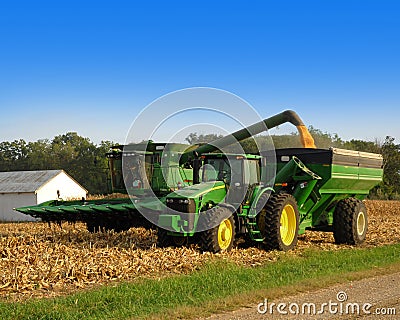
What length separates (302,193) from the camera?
14.2m

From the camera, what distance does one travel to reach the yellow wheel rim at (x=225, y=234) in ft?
39.7

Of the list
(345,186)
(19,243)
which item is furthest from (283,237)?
(19,243)

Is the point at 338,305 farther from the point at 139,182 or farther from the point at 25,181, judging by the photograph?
the point at 25,181

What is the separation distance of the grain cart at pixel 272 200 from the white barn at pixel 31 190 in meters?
26.6

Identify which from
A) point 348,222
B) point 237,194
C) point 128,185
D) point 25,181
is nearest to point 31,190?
point 25,181

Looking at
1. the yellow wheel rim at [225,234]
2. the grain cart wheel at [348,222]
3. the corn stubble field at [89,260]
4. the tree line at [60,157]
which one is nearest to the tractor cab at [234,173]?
the yellow wheel rim at [225,234]

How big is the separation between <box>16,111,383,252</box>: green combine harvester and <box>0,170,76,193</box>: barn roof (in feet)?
69.7

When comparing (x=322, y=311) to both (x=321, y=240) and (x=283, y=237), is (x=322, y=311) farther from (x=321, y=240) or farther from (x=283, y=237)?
(x=321, y=240)

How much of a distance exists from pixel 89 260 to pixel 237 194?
3938 millimetres

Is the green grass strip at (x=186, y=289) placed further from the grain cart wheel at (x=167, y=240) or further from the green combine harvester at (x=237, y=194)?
the grain cart wheel at (x=167, y=240)

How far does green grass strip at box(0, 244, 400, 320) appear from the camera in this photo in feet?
23.7

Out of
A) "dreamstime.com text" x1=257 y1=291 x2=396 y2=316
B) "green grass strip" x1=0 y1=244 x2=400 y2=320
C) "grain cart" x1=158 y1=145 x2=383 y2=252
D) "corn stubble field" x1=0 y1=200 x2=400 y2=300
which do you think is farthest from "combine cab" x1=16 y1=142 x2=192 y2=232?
"dreamstime.com text" x1=257 y1=291 x2=396 y2=316

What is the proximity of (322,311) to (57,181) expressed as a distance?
34.7 m

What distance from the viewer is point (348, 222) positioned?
49.6 feet
